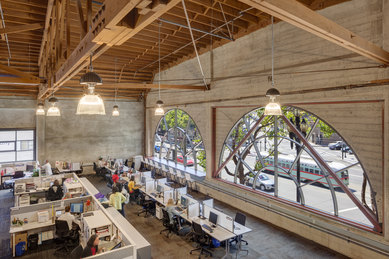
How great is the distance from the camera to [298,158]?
8141 millimetres

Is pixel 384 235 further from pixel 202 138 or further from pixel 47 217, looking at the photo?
pixel 47 217

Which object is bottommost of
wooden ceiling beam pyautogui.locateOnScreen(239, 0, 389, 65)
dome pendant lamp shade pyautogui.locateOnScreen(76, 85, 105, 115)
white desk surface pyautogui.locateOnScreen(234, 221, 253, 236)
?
white desk surface pyautogui.locateOnScreen(234, 221, 253, 236)

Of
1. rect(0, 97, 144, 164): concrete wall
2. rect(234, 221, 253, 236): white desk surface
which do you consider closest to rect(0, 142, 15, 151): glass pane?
rect(0, 97, 144, 164): concrete wall

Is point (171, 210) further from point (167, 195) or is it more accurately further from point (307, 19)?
point (307, 19)

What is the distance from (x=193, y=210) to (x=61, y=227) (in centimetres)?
361

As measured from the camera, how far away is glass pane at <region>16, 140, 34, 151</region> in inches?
570

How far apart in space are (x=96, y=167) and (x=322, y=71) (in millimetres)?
13126

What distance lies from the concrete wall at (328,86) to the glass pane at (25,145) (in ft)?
38.0

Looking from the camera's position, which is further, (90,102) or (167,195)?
(167,195)

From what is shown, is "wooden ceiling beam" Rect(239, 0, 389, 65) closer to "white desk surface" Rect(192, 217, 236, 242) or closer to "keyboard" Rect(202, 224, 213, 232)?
"white desk surface" Rect(192, 217, 236, 242)

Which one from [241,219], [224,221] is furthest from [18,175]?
[241,219]

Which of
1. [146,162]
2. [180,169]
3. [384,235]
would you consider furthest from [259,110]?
[146,162]

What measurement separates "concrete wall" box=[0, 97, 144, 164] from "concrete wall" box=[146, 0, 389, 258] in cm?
873

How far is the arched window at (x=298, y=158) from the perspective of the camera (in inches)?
272
